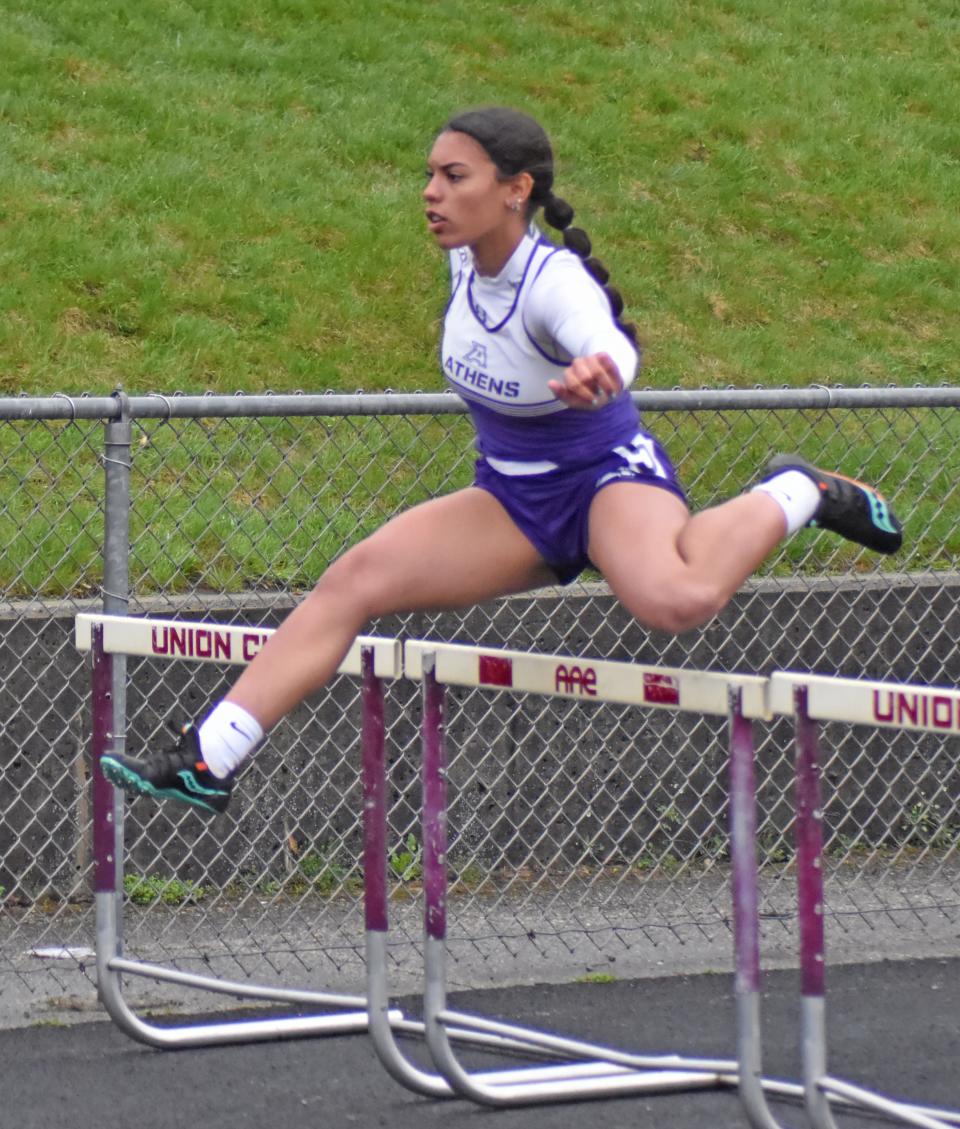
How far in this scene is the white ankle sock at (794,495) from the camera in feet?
11.8

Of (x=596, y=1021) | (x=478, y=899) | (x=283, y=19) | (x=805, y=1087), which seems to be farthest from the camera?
(x=283, y=19)

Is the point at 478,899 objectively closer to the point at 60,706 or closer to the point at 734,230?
the point at 60,706

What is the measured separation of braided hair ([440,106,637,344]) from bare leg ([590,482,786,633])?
356mm

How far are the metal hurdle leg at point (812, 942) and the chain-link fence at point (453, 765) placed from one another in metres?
1.80

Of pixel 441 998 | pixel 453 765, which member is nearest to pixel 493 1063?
pixel 441 998

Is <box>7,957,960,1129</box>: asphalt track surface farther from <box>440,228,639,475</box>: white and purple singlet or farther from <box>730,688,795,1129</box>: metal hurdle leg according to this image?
<box>440,228,639,475</box>: white and purple singlet

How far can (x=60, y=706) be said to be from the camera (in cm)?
545

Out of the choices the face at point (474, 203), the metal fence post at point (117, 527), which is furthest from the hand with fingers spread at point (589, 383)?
the metal fence post at point (117, 527)

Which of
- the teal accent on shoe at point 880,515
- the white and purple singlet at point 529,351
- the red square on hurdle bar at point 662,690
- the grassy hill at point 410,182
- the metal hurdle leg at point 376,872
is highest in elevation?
the grassy hill at point 410,182

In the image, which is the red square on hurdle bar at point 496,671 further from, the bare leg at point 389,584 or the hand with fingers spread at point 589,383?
the hand with fingers spread at point 589,383

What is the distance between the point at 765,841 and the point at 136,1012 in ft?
7.75

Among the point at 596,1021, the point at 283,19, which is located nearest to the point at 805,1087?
the point at 596,1021

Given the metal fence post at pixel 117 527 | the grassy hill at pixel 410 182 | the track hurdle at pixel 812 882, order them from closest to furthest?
the track hurdle at pixel 812 882 → the metal fence post at pixel 117 527 → the grassy hill at pixel 410 182

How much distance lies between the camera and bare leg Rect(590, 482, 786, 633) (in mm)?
3443
